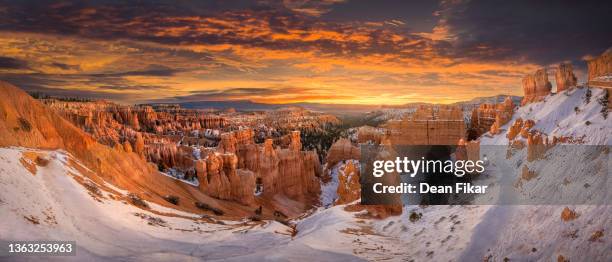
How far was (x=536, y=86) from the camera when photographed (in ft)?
141

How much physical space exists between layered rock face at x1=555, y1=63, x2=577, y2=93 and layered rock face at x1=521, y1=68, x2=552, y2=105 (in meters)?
2.48

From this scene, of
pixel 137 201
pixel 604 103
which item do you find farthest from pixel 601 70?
pixel 137 201

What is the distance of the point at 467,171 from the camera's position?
23906mm

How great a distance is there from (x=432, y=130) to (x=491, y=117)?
7.27 m

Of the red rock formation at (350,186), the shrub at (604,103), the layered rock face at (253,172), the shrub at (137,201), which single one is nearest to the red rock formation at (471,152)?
the red rock formation at (350,186)

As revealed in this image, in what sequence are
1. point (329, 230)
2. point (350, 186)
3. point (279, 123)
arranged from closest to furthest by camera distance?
point (329, 230)
point (350, 186)
point (279, 123)

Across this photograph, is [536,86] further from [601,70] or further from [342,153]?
[342,153]

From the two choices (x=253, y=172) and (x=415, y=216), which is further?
(x=253, y=172)

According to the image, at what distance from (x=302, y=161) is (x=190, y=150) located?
1453cm

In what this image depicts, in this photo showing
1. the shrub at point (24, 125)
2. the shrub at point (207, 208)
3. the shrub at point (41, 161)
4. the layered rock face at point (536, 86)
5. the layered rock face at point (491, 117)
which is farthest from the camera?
the layered rock face at point (536, 86)

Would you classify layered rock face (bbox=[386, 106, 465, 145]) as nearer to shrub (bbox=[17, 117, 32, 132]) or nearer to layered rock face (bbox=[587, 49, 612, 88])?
layered rock face (bbox=[587, 49, 612, 88])

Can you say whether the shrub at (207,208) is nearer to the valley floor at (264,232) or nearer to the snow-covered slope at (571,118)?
the valley floor at (264,232)

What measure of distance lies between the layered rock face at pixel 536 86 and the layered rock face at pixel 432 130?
298 inches

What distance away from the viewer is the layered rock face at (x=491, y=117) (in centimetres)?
4044
